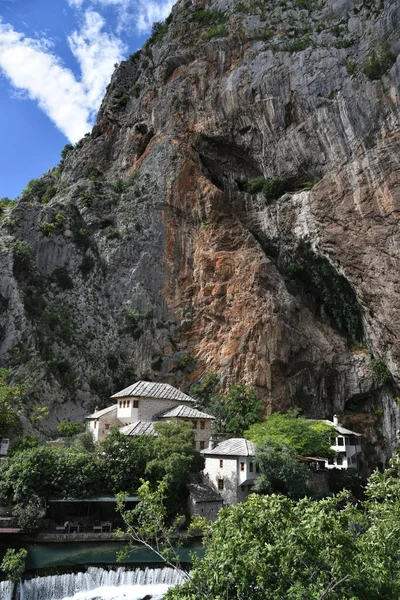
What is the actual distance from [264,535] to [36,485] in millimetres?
19726

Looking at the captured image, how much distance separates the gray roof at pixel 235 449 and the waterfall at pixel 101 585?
38.6ft

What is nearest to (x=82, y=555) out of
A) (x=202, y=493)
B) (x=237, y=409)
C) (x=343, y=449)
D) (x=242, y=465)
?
(x=202, y=493)

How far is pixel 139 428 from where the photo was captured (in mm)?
34812

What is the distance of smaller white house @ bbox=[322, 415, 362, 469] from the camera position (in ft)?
135

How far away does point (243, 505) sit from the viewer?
1205 centimetres

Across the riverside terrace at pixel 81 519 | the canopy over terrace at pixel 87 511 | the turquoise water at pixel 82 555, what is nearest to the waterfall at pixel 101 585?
the turquoise water at pixel 82 555

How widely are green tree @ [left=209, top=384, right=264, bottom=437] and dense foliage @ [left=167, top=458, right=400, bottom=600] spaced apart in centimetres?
2876

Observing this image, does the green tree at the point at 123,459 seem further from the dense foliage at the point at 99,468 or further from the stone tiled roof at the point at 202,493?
the stone tiled roof at the point at 202,493

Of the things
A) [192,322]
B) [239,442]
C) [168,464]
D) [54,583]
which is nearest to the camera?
[54,583]

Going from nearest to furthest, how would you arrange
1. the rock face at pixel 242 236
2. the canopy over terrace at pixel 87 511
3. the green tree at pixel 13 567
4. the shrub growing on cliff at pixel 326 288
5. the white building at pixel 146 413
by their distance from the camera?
the green tree at pixel 13 567 < the canopy over terrace at pixel 87 511 < the white building at pixel 146 413 < the rock face at pixel 242 236 < the shrub growing on cliff at pixel 326 288

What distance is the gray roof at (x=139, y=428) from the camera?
3403 cm

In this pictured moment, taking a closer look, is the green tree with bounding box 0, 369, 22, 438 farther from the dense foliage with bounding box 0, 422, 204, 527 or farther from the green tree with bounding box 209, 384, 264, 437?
the green tree with bounding box 209, 384, 264, 437

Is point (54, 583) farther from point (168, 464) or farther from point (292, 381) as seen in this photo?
point (292, 381)

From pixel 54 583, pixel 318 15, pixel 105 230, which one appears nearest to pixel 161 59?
pixel 318 15
